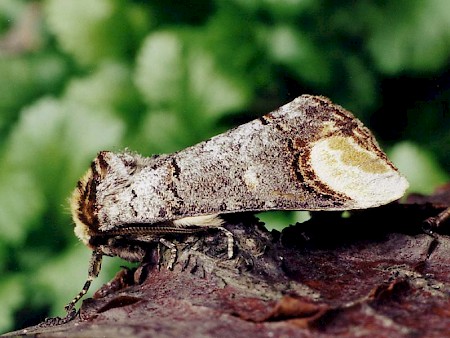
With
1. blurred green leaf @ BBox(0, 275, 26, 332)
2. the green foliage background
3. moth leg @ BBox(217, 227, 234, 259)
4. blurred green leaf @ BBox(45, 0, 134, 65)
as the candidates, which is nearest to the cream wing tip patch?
moth leg @ BBox(217, 227, 234, 259)

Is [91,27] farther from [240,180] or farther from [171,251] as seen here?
[171,251]

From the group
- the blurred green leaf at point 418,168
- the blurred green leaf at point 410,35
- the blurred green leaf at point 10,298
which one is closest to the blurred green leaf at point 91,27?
the blurred green leaf at point 10,298

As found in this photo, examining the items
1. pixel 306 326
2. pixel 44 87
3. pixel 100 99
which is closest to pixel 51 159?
pixel 100 99

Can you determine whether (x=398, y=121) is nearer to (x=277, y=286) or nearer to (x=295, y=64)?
(x=295, y=64)

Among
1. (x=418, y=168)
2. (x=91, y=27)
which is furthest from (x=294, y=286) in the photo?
(x=91, y=27)

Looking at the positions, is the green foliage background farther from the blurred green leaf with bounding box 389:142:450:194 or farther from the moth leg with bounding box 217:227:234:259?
the moth leg with bounding box 217:227:234:259
